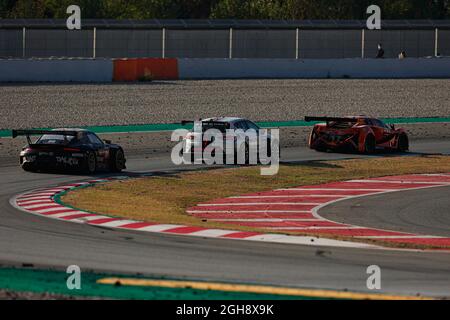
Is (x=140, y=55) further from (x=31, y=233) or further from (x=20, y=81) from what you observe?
(x=31, y=233)

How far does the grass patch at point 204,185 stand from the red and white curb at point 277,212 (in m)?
0.56

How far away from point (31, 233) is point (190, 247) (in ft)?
8.83

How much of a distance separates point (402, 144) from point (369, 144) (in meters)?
1.62

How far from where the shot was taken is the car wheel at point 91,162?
92.5 ft

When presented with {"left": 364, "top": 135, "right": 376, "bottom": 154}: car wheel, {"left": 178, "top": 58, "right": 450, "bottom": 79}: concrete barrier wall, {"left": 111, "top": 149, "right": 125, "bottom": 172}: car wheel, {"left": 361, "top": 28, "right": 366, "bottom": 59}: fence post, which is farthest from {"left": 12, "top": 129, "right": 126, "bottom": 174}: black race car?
{"left": 361, "top": 28, "right": 366, "bottom": 59}: fence post

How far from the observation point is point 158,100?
150ft

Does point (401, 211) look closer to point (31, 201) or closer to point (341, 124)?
point (31, 201)

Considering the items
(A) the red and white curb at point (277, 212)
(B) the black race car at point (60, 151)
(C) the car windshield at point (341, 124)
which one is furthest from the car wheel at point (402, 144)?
(B) the black race car at point (60, 151)

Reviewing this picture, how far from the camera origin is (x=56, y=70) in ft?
157

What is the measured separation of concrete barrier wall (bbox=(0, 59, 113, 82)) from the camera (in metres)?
46.8

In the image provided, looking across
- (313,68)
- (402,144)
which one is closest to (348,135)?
(402,144)

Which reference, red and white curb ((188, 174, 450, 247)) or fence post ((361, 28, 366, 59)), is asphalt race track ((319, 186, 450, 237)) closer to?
red and white curb ((188, 174, 450, 247))

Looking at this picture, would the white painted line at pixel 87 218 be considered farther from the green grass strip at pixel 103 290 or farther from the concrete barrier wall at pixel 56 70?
the concrete barrier wall at pixel 56 70

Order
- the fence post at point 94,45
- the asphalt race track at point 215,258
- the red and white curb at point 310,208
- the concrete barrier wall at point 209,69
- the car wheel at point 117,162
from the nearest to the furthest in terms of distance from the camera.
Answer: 1. the asphalt race track at point 215,258
2. the red and white curb at point 310,208
3. the car wheel at point 117,162
4. the concrete barrier wall at point 209,69
5. the fence post at point 94,45
